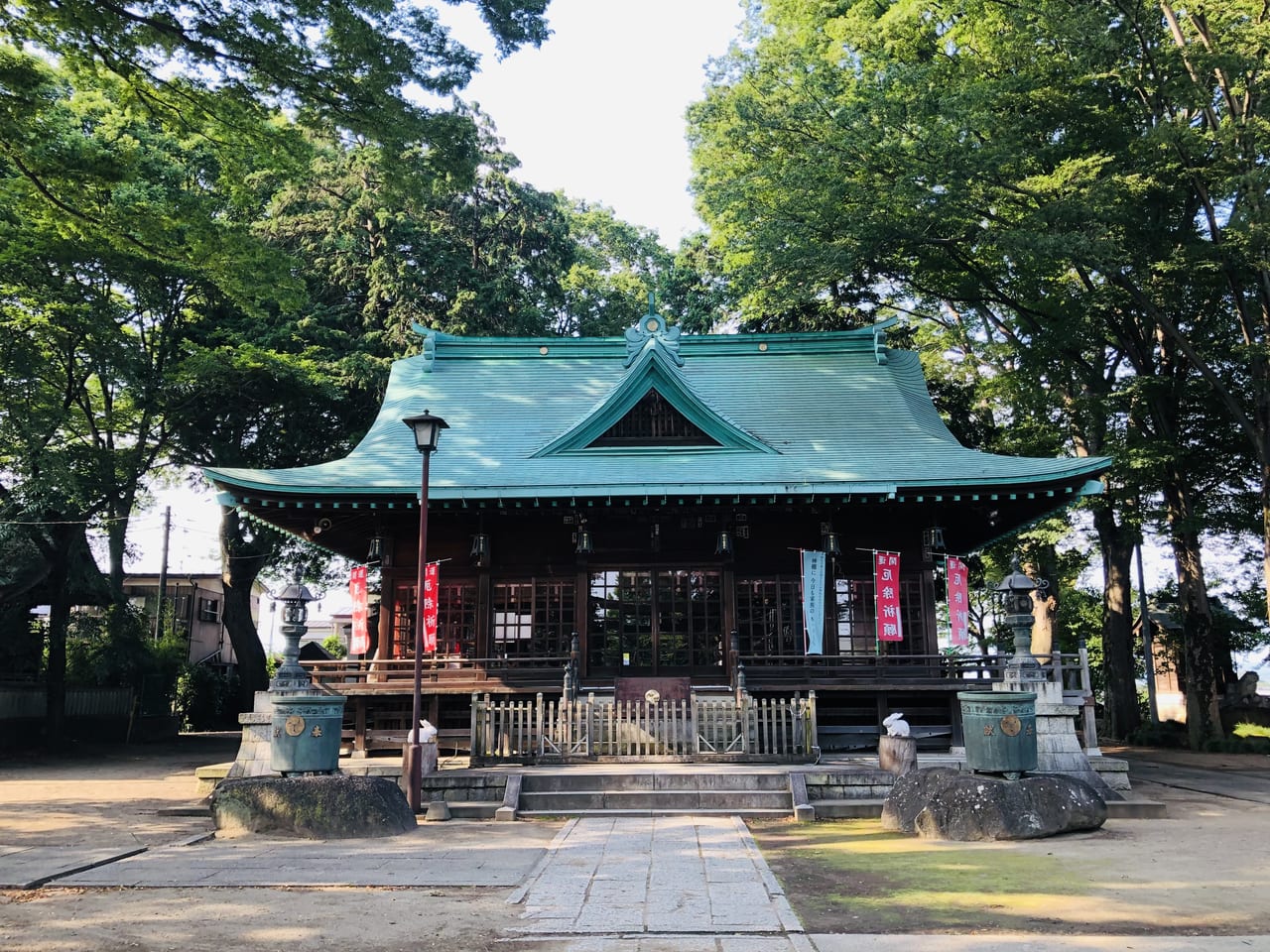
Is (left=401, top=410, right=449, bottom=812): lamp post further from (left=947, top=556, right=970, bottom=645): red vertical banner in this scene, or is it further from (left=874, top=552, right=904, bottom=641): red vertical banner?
(left=947, top=556, right=970, bottom=645): red vertical banner

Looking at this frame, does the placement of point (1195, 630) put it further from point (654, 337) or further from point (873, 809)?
point (873, 809)

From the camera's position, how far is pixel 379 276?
31062mm

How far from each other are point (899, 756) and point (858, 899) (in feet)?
20.2

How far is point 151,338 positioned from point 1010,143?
25.3m

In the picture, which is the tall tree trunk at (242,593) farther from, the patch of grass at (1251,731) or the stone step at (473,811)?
the patch of grass at (1251,731)

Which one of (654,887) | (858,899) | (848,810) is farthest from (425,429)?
(858,899)

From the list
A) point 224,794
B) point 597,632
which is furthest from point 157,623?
point 224,794

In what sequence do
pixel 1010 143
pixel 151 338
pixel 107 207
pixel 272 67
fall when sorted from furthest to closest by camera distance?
pixel 151 338
pixel 1010 143
pixel 107 207
pixel 272 67

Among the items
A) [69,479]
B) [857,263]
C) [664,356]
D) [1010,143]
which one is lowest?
[69,479]

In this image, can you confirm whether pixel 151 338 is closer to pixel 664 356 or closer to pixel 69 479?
pixel 69 479

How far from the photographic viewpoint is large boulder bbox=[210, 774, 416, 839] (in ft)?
35.2

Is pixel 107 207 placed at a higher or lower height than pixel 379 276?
lower

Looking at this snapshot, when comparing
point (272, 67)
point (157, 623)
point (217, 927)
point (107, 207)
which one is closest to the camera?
point (217, 927)

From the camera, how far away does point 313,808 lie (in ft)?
35.3
